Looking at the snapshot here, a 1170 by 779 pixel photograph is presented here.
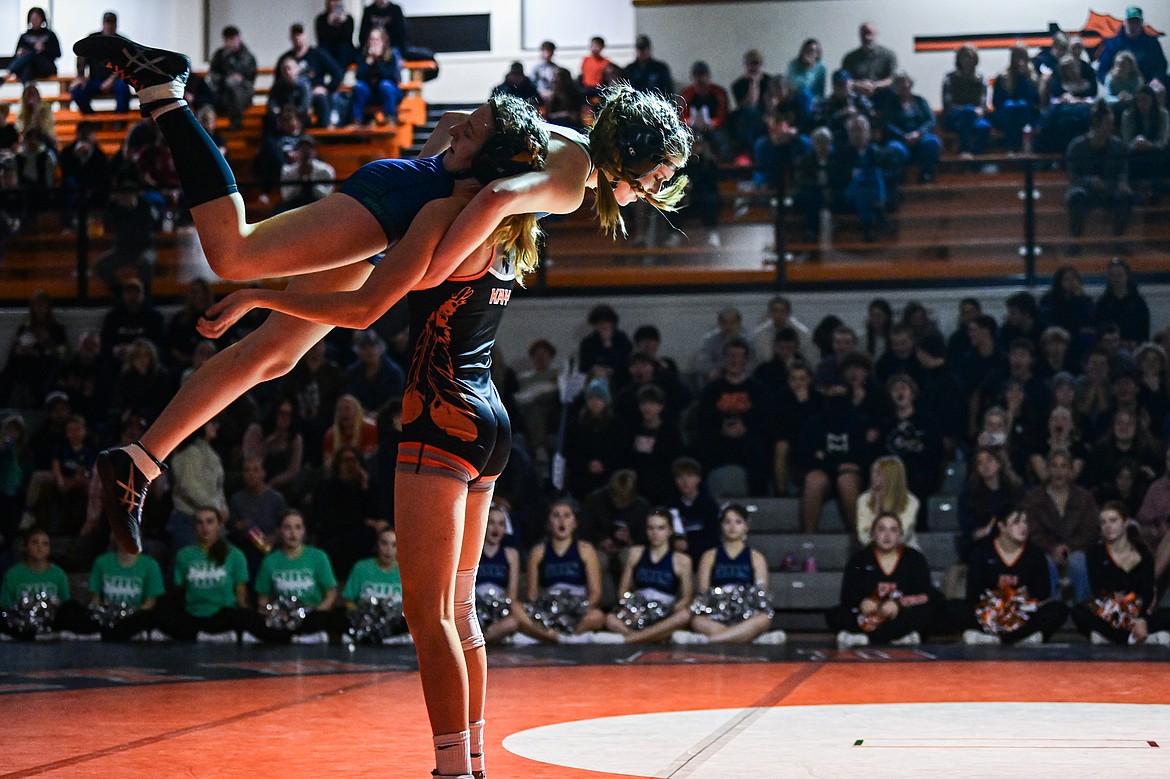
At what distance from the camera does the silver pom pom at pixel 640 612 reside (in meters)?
8.55

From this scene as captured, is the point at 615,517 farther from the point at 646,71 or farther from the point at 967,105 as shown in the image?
the point at 967,105

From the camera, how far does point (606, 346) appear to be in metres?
10.7

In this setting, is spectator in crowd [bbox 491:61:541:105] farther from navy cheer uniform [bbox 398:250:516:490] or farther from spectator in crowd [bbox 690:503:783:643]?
navy cheer uniform [bbox 398:250:516:490]

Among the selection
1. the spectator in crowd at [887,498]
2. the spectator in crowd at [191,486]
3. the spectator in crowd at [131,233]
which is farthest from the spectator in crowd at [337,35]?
the spectator in crowd at [887,498]

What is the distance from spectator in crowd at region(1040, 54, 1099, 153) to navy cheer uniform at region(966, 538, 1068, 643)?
4.13 meters

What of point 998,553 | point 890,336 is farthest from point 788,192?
point 998,553

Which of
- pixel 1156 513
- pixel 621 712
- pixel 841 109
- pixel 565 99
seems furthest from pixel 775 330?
pixel 621 712

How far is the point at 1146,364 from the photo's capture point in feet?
31.7

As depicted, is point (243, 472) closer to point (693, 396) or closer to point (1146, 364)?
point (693, 396)

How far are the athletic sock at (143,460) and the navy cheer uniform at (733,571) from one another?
214 inches

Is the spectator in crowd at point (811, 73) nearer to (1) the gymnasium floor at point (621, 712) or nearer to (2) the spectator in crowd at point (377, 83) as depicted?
(2) the spectator in crowd at point (377, 83)

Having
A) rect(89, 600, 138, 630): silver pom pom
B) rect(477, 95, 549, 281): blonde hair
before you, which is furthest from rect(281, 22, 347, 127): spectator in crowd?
rect(477, 95, 549, 281): blonde hair

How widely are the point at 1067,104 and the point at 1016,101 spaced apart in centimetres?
51

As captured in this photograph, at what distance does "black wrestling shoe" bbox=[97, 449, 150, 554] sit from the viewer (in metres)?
3.51
